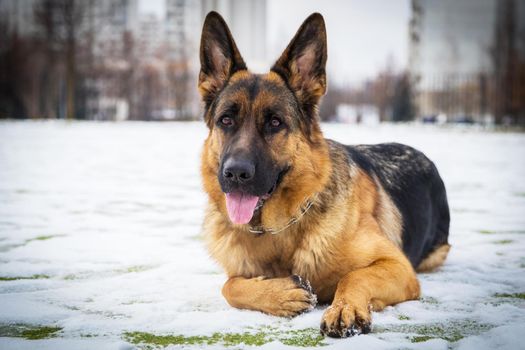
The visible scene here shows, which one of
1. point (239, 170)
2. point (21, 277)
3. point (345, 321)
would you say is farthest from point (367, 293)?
point (21, 277)

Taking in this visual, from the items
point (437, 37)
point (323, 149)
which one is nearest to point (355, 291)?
point (323, 149)

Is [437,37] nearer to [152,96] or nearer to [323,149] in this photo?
[152,96]

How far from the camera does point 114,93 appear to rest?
51.4 m

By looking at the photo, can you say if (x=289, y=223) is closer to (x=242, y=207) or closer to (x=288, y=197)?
(x=288, y=197)

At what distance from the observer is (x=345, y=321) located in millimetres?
2936

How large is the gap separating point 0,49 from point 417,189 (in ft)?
139

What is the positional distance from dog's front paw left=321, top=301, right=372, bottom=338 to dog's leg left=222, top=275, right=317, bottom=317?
1.03ft

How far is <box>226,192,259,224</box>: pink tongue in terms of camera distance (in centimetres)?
358

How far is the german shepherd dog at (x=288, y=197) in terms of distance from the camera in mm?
3438

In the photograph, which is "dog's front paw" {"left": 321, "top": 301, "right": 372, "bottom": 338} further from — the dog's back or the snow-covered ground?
the dog's back

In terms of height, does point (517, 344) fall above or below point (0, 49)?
below

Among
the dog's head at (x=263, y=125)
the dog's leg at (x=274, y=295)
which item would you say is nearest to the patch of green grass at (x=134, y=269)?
the dog's head at (x=263, y=125)

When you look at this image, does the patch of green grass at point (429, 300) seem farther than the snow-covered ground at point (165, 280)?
Yes

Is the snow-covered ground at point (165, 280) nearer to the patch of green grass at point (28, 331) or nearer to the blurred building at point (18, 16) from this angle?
the patch of green grass at point (28, 331)
